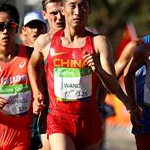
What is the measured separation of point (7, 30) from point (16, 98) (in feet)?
2.47

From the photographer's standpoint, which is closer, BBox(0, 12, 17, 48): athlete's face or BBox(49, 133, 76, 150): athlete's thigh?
BBox(49, 133, 76, 150): athlete's thigh

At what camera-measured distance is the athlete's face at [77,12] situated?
27.0ft

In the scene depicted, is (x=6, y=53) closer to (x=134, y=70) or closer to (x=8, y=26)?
(x=8, y=26)

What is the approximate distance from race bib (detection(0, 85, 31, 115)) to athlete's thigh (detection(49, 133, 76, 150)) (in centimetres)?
91

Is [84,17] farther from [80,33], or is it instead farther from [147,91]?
[147,91]

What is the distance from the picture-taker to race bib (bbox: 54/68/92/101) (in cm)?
823

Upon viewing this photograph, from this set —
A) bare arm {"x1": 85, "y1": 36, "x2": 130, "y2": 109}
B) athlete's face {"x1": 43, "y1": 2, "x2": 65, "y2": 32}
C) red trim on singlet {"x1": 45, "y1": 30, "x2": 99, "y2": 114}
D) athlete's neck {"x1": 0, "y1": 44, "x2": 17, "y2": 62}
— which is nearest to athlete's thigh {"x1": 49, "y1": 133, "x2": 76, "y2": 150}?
red trim on singlet {"x1": 45, "y1": 30, "x2": 99, "y2": 114}

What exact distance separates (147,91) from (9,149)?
5.46 ft

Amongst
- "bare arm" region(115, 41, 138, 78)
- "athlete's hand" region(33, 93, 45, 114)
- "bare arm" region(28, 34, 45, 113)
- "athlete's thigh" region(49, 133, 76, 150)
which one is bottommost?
"athlete's thigh" region(49, 133, 76, 150)

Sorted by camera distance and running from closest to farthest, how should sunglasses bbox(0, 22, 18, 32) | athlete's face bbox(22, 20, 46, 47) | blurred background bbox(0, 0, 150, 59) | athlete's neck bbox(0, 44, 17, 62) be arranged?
1. sunglasses bbox(0, 22, 18, 32)
2. athlete's neck bbox(0, 44, 17, 62)
3. athlete's face bbox(22, 20, 46, 47)
4. blurred background bbox(0, 0, 150, 59)

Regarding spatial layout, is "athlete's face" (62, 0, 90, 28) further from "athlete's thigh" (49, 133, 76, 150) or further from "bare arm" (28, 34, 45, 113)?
"athlete's thigh" (49, 133, 76, 150)

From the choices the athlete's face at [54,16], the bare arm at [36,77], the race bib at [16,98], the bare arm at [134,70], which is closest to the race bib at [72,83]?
the bare arm at [36,77]

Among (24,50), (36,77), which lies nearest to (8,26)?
(24,50)

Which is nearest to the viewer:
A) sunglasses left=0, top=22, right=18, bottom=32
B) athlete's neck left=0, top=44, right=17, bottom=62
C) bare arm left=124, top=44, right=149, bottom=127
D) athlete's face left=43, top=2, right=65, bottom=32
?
bare arm left=124, top=44, right=149, bottom=127
